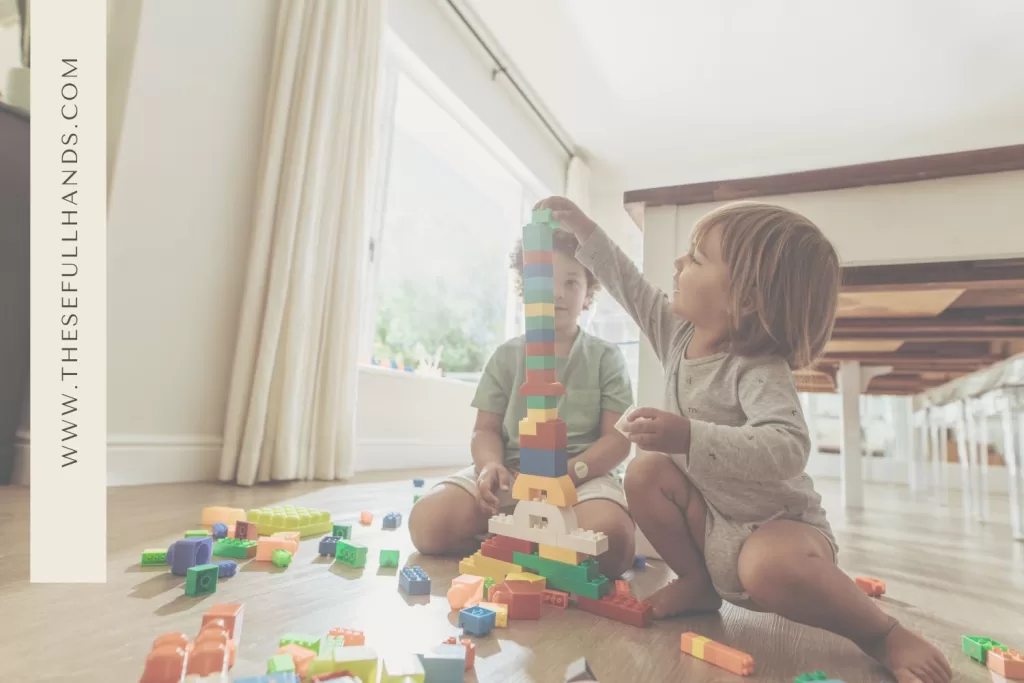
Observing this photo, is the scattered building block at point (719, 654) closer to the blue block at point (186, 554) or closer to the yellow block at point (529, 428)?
the yellow block at point (529, 428)

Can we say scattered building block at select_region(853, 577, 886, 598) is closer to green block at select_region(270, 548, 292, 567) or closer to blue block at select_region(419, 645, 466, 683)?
blue block at select_region(419, 645, 466, 683)

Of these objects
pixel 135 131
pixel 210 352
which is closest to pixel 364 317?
pixel 210 352

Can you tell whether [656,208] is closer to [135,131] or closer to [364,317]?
[135,131]

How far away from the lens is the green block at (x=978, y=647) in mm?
675

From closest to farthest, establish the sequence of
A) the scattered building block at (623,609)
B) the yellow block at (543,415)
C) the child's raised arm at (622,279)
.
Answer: the scattered building block at (623,609) < the yellow block at (543,415) < the child's raised arm at (622,279)

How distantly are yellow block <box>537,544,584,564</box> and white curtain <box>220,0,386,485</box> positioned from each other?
1.21 meters

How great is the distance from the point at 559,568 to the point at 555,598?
39 millimetres

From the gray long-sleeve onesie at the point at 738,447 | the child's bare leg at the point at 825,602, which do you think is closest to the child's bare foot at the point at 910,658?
the child's bare leg at the point at 825,602

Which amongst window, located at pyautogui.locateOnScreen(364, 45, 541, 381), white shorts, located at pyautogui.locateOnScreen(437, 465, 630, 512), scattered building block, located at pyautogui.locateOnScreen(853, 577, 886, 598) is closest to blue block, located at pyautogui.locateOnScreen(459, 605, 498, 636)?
white shorts, located at pyautogui.locateOnScreen(437, 465, 630, 512)

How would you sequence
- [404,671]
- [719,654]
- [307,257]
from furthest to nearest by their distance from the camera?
[307,257] → [719,654] → [404,671]

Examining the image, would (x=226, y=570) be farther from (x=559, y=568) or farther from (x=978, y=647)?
(x=978, y=647)

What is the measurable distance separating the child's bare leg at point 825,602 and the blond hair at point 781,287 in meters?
0.25

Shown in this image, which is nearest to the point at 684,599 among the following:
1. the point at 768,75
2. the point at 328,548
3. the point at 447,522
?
the point at 447,522

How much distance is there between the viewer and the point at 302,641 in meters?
0.58
